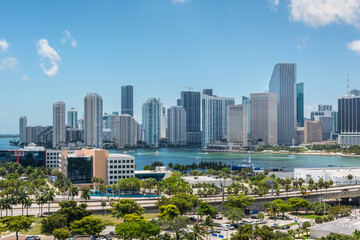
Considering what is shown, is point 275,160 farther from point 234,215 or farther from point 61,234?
point 61,234

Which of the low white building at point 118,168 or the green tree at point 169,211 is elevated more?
the low white building at point 118,168

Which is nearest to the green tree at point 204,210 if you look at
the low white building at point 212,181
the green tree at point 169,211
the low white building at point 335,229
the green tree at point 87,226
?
the green tree at point 169,211

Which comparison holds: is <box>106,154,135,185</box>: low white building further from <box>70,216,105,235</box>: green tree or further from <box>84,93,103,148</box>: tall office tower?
<box>84,93,103,148</box>: tall office tower

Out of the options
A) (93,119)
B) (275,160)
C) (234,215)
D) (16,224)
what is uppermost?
(93,119)

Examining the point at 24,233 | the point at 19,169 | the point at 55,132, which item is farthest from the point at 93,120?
the point at 24,233

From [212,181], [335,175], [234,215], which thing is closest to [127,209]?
[234,215]

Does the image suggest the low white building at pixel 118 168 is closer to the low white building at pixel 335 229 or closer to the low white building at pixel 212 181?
the low white building at pixel 212 181

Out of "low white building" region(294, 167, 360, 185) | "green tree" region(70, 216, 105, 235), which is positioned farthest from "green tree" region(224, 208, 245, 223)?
"low white building" region(294, 167, 360, 185)
